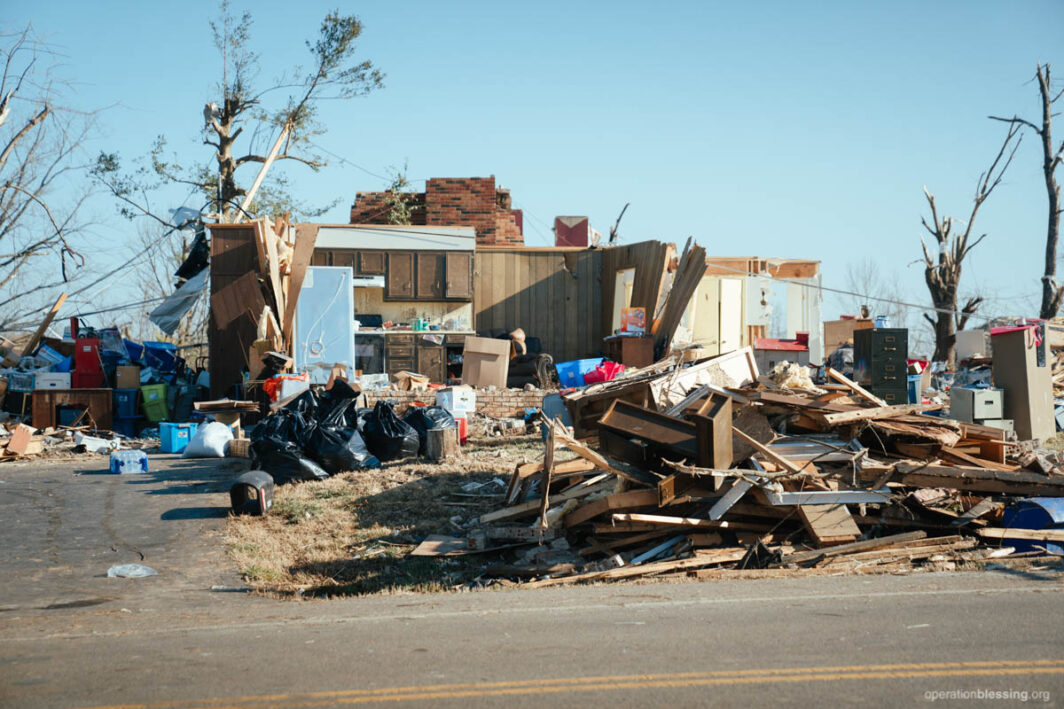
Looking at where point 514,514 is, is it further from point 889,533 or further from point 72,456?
point 72,456

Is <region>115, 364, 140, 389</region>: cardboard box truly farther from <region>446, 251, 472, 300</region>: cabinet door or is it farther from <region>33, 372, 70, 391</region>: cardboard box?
<region>446, 251, 472, 300</region>: cabinet door

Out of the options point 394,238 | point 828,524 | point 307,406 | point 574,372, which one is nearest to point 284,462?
point 307,406

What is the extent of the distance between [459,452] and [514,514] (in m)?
3.55

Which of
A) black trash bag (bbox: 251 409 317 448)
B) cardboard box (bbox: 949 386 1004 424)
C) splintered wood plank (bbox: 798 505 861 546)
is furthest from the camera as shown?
cardboard box (bbox: 949 386 1004 424)

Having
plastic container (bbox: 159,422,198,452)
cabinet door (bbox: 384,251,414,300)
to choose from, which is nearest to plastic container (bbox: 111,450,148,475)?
plastic container (bbox: 159,422,198,452)

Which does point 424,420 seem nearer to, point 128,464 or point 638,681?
point 128,464

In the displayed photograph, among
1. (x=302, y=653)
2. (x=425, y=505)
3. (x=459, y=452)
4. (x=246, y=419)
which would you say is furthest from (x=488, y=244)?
(x=302, y=653)

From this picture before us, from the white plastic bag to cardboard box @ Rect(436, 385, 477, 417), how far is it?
3.31m

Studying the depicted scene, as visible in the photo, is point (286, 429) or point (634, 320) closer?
point (286, 429)

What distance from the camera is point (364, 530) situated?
8.84 meters

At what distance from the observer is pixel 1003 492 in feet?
26.2

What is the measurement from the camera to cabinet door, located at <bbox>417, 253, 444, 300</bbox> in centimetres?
2012

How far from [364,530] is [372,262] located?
39.6 feet

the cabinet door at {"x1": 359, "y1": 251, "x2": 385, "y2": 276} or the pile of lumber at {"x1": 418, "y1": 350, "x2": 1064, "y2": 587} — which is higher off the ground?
the cabinet door at {"x1": 359, "y1": 251, "x2": 385, "y2": 276}
